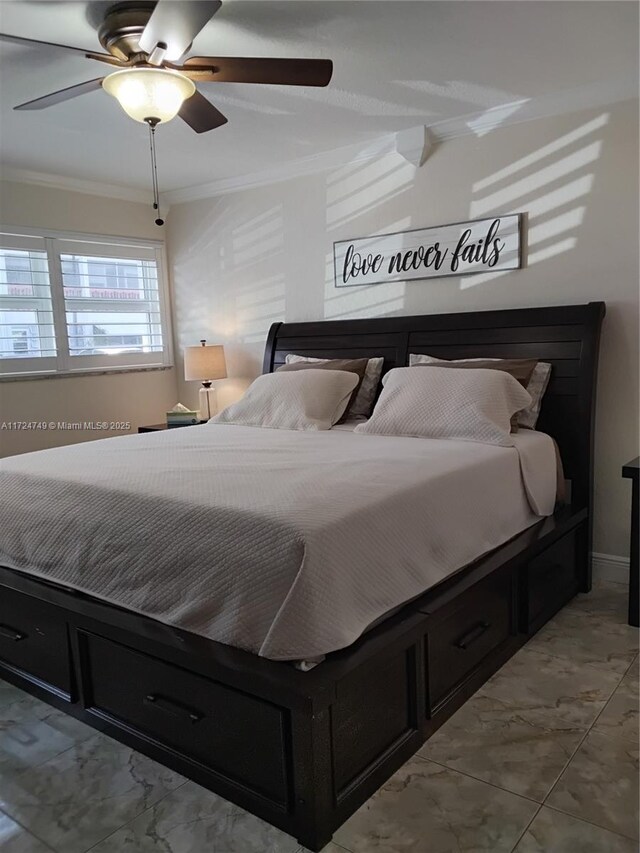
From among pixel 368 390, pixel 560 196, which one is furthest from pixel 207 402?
pixel 560 196

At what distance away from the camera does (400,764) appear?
1948mm

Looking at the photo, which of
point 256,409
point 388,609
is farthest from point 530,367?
point 388,609

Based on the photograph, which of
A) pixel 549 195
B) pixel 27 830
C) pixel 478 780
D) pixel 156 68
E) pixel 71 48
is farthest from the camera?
pixel 549 195

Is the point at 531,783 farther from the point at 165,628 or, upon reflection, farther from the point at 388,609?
the point at 165,628

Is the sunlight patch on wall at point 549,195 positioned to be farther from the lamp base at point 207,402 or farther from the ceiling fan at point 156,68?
the lamp base at point 207,402

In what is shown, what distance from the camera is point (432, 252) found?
3707mm

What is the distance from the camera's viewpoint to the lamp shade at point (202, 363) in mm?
4547

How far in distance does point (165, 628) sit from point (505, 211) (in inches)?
106

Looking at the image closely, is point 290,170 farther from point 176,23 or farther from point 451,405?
point 176,23

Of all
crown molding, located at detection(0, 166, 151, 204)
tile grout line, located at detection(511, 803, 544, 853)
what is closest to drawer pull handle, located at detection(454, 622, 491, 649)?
tile grout line, located at detection(511, 803, 544, 853)

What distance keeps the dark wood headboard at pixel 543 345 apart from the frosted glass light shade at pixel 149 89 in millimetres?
1815

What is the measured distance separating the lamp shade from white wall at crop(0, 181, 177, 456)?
63cm

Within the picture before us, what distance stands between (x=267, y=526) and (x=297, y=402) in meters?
1.77

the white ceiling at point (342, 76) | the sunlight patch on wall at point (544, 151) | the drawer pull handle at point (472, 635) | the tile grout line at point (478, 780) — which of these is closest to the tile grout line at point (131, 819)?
the tile grout line at point (478, 780)
